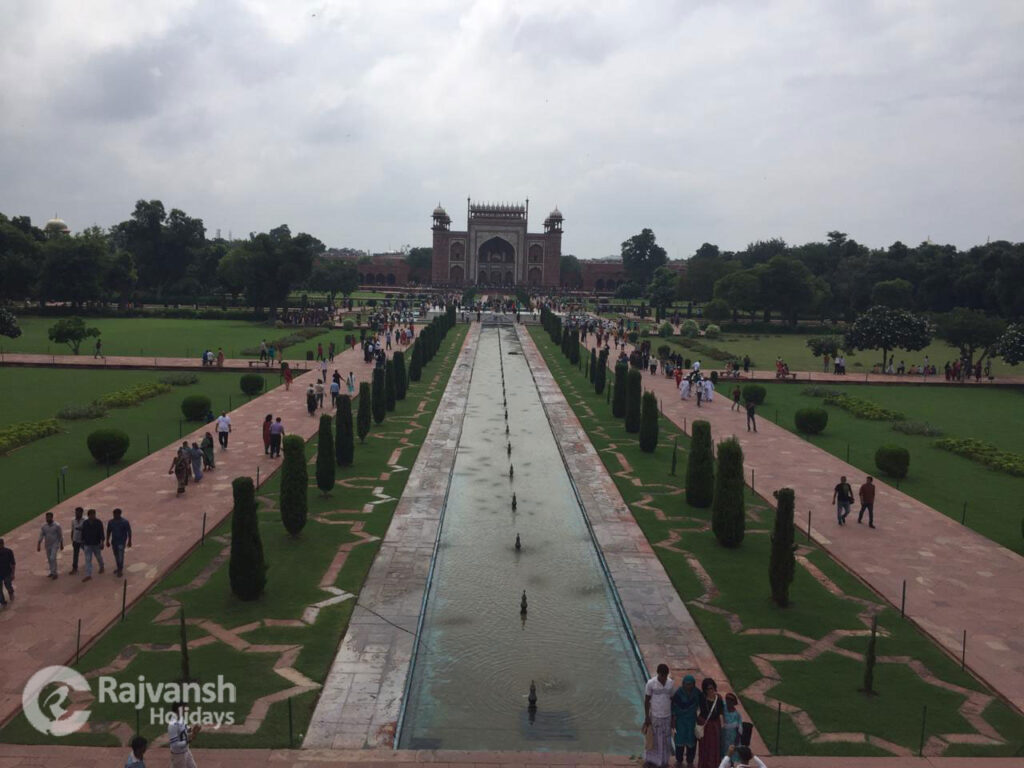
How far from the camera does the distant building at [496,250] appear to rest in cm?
10369

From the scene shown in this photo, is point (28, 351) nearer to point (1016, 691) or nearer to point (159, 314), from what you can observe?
point (159, 314)

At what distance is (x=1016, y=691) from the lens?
27.3ft

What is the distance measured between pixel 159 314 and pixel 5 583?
51803 mm

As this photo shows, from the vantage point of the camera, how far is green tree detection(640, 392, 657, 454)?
1914 centimetres

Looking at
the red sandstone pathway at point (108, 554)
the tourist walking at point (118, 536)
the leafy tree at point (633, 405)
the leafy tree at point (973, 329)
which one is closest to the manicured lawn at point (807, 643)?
the leafy tree at point (633, 405)

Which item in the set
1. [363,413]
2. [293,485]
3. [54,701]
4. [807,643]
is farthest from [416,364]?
[54,701]

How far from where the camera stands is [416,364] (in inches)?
1198

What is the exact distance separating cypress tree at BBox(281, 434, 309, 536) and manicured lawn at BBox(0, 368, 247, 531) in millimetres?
4056

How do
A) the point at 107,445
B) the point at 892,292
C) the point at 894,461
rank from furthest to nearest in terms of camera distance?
the point at 892,292
the point at 894,461
the point at 107,445

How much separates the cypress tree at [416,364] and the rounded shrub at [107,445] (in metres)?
13.5

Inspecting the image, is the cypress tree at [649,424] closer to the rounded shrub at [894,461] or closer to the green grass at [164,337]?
the rounded shrub at [894,461]

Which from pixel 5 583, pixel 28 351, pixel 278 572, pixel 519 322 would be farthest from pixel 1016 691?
pixel 519 322

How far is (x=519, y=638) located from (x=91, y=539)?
214 inches

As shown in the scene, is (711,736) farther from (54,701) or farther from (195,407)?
(195,407)
